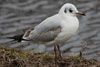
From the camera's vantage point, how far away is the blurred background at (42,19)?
29.9 ft

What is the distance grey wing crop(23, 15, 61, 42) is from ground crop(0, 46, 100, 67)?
0.35 meters

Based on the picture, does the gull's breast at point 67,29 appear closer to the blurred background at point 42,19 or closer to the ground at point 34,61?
the ground at point 34,61

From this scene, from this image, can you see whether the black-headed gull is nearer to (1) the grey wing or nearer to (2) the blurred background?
(1) the grey wing

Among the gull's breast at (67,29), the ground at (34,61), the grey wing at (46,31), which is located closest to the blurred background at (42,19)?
the ground at (34,61)

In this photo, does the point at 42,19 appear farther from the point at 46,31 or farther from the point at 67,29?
the point at 67,29

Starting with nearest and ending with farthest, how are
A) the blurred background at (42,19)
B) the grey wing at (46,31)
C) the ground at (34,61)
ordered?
the ground at (34,61), the grey wing at (46,31), the blurred background at (42,19)

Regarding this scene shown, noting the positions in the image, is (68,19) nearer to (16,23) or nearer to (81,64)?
(81,64)

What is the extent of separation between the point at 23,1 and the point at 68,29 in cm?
642

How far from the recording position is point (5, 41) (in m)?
9.42

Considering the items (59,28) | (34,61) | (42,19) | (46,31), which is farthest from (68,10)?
(42,19)

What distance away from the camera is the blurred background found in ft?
29.9

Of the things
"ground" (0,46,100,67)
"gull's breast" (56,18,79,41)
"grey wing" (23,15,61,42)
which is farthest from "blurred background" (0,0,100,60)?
"gull's breast" (56,18,79,41)

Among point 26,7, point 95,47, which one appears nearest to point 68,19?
point 95,47

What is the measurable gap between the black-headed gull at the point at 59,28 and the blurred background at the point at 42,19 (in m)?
2.36
